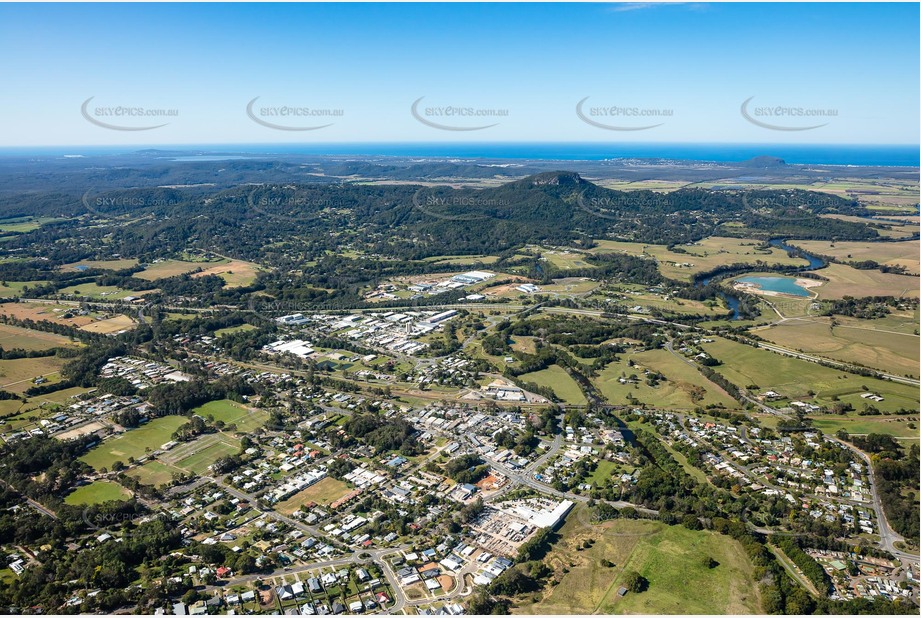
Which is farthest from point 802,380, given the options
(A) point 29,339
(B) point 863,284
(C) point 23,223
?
(C) point 23,223

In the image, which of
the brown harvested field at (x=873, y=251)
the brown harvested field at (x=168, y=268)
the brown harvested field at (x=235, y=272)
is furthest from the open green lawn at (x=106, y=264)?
the brown harvested field at (x=873, y=251)

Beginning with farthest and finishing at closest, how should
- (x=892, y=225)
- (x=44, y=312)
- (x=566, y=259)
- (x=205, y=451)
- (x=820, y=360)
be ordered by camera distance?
(x=892, y=225) → (x=566, y=259) → (x=44, y=312) → (x=820, y=360) → (x=205, y=451)

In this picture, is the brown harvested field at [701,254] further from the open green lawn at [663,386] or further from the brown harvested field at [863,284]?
the open green lawn at [663,386]

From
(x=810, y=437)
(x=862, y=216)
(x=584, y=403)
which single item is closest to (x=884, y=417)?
(x=810, y=437)

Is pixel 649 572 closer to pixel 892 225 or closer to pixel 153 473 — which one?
pixel 153 473

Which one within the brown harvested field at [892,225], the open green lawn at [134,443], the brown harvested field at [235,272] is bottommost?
the open green lawn at [134,443]
